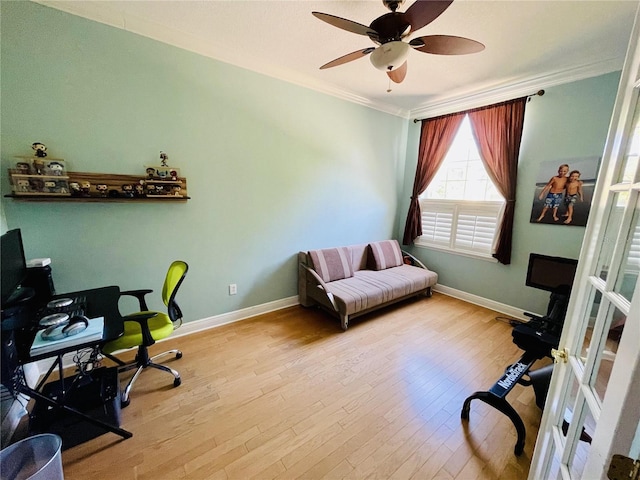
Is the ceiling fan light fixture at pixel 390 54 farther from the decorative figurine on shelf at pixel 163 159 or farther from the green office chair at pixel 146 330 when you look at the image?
the green office chair at pixel 146 330

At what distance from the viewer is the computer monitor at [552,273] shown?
7.20ft

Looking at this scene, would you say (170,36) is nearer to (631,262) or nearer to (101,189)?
(101,189)

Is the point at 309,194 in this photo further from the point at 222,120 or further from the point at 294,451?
the point at 294,451

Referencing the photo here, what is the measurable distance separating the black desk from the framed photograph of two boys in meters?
4.03

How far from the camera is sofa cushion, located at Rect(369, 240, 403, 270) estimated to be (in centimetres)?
374

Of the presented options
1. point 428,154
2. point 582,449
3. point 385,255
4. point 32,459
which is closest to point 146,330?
point 32,459

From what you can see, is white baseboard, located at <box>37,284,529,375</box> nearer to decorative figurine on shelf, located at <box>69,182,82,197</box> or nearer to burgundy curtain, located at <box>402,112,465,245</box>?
burgundy curtain, located at <box>402,112,465,245</box>

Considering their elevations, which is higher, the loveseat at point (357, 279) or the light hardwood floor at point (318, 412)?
the loveseat at point (357, 279)

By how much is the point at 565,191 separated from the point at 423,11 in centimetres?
260

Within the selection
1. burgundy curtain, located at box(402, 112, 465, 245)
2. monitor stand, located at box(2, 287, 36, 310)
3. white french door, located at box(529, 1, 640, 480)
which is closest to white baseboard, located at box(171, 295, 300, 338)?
monitor stand, located at box(2, 287, 36, 310)

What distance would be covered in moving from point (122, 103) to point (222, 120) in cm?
79

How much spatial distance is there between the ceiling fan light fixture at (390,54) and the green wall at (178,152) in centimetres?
156

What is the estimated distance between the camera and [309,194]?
325 cm

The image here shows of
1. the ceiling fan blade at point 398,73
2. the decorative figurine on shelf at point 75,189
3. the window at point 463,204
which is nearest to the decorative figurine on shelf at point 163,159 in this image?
the decorative figurine on shelf at point 75,189
